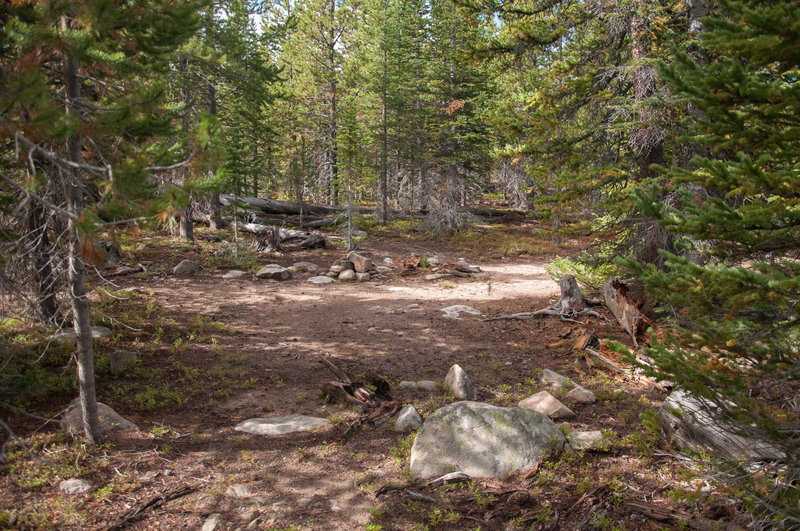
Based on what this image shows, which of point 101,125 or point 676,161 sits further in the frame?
point 676,161

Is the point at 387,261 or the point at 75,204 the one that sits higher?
the point at 75,204

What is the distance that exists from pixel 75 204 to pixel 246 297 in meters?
8.01

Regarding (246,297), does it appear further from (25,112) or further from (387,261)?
(25,112)

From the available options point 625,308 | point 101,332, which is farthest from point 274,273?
point 625,308

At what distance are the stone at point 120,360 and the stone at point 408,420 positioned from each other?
167 inches

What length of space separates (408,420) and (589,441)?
2178 mm

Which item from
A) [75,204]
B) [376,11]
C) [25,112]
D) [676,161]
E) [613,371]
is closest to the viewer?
[25,112]

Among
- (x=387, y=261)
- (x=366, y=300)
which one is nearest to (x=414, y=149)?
(x=387, y=261)

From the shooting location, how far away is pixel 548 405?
615 cm

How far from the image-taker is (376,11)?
2592 centimetres

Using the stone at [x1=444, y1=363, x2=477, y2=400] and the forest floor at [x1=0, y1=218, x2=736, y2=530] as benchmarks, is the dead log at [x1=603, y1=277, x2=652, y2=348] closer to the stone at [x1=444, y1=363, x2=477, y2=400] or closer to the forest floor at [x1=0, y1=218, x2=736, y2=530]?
the forest floor at [x1=0, y1=218, x2=736, y2=530]

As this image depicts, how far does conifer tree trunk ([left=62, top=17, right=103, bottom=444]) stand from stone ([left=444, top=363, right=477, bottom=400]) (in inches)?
175

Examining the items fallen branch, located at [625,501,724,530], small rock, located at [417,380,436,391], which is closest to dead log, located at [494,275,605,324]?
small rock, located at [417,380,436,391]

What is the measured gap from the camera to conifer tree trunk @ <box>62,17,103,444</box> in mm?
4535
